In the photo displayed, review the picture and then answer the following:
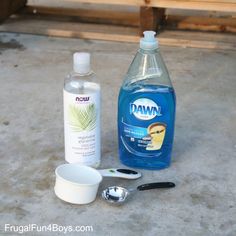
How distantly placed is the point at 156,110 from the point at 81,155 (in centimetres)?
21

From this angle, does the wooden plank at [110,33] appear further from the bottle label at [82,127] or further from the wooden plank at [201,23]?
the bottle label at [82,127]

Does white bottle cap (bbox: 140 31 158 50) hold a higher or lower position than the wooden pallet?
higher

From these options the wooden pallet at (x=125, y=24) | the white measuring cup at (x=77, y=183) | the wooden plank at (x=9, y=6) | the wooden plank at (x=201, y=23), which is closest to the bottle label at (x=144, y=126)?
the white measuring cup at (x=77, y=183)

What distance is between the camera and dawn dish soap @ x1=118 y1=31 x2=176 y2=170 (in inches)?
50.9

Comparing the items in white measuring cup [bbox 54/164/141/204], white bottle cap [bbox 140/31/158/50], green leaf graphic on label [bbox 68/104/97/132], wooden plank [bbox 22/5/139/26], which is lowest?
white measuring cup [bbox 54/164/141/204]

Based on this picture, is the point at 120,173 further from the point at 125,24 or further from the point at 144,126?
the point at 125,24

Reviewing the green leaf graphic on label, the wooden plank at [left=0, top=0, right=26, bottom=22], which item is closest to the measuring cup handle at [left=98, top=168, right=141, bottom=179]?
the green leaf graphic on label

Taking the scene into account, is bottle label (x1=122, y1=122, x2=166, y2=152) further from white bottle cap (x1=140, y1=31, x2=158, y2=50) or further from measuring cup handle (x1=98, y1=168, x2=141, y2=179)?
white bottle cap (x1=140, y1=31, x2=158, y2=50)

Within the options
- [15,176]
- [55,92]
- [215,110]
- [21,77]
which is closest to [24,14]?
[21,77]

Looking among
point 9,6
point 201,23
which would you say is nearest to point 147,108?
point 201,23

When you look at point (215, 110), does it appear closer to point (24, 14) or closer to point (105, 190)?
point (105, 190)

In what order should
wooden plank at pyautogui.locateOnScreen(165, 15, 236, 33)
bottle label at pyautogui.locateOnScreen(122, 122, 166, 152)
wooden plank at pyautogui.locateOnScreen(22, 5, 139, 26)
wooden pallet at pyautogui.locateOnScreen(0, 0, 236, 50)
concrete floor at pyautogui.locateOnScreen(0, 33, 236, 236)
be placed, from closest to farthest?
concrete floor at pyautogui.locateOnScreen(0, 33, 236, 236) < bottle label at pyautogui.locateOnScreen(122, 122, 166, 152) < wooden pallet at pyautogui.locateOnScreen(0, 0, 236, 50) < wooden plank at pyautogui.locateOnScreen(165, 15, 236, 33) < wooden plank at pyautogui.locateOnScreen(22, 5, 139, 26)

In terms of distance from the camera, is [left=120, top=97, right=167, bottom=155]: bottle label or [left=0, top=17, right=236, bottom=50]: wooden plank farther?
[left=0, top=17, right=236, bottom=50]: wooden plank

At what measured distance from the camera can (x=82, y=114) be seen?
126 centimetres
